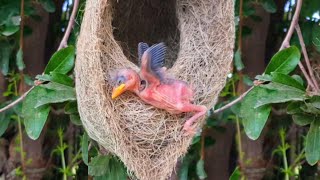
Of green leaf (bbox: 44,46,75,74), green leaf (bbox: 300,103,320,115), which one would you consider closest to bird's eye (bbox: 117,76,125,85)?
green leaf (bbox: 44,46,75,74)

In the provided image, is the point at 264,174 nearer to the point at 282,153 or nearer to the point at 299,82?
the point at 282,153

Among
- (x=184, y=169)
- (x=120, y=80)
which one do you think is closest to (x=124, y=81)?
(x=120, y=80)

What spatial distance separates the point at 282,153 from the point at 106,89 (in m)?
0.74

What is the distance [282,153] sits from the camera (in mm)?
1674

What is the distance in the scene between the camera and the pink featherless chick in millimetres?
1187

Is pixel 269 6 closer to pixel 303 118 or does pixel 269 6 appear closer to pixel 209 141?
pixel 303 118

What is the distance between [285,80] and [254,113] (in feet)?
0.41

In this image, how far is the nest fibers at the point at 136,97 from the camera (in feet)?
3.92

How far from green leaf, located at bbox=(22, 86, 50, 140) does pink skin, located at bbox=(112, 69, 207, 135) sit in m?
0.34

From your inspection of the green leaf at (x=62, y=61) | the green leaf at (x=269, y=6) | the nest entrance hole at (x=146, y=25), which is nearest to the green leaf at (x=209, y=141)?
the nest entrance hole at (x=146, y=25)

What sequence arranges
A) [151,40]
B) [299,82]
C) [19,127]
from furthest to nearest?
1. [19,127]
2. [151,40]
3. [299,82]

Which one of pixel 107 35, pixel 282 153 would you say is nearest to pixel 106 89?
pixel 107 35

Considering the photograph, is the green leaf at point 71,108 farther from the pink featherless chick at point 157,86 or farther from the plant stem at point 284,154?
the plant stem at point 284,154

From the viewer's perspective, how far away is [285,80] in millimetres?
1331
